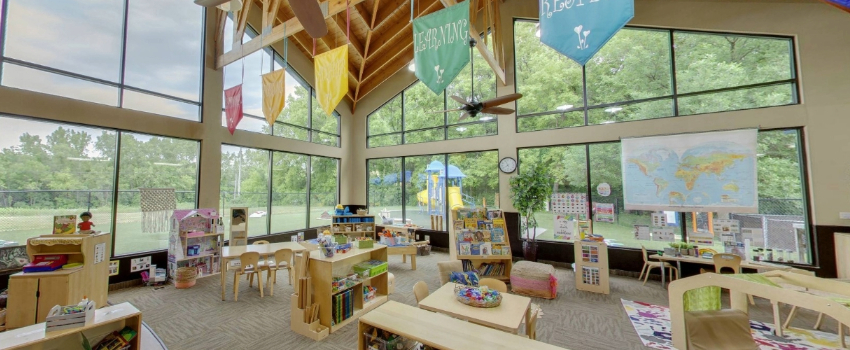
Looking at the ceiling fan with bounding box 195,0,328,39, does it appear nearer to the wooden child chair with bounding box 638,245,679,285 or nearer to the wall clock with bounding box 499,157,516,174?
the wall clock with bounding box 499,157,516,174

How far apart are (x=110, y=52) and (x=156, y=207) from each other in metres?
2.78

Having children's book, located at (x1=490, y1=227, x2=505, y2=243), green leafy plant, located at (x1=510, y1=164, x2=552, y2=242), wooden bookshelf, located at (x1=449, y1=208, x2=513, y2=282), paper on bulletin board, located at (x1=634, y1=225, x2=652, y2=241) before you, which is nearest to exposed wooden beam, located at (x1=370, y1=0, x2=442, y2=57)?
green leafy plant, located at (x1=510, y1=164, x2=552, y2=242)

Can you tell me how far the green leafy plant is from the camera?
6.12 meters

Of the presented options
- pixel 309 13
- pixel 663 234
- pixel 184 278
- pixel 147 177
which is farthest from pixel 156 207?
pixel 663 234

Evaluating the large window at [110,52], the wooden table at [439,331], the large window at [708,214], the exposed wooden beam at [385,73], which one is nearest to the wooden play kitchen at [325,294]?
the wooden table at [439,331]

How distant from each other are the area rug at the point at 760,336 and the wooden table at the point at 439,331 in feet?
8.66

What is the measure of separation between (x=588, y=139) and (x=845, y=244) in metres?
3.71

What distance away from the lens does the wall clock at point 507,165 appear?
7.01 m

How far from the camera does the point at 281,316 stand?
161 inches

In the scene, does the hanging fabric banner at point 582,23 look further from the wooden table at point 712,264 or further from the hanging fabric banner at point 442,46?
the wooden table at point 712,264

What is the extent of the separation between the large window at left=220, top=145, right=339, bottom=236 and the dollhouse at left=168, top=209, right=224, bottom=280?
0.77 meters

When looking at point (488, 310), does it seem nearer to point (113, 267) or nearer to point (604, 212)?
point (604, 212)

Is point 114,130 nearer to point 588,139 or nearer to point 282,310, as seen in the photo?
point 282,310

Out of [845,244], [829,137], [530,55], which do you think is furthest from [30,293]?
[829,137]
